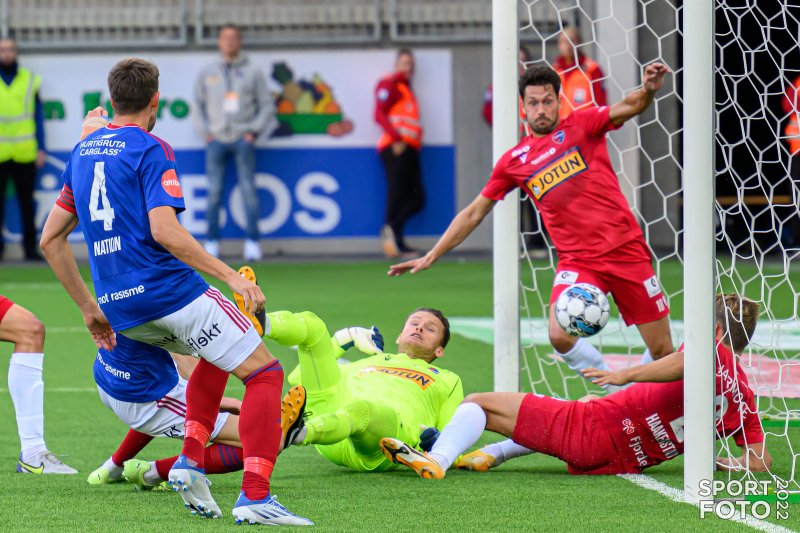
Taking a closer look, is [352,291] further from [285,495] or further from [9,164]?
[285,495]

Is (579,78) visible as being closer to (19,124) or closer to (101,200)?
(19,124)

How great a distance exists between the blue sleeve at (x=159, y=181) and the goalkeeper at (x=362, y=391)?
0.90 metres

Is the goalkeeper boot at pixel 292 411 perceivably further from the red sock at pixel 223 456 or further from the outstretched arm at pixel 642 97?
the outstretched arm at pixel 642 97

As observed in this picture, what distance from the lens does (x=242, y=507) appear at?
4.32 m

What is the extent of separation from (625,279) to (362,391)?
170 cm

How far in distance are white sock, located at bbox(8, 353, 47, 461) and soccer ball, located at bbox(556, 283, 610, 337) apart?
2.53 meters

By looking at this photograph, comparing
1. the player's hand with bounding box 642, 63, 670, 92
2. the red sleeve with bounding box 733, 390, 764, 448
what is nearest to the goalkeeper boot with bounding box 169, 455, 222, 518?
the red sleeve with bounding box 733, 390, 764, 448

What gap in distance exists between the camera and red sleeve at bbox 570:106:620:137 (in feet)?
21.9

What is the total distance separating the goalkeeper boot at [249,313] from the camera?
438cm

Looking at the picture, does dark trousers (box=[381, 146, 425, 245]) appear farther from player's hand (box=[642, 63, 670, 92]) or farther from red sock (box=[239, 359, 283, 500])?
red sock (box=[239, 359, 283, 500])

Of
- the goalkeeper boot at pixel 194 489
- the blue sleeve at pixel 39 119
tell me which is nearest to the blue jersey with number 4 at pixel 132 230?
the goalkeeper boot at pixel 194 489

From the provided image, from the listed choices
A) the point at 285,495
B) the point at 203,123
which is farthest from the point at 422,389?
the point at 203,123

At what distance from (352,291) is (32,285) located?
3.44 metres

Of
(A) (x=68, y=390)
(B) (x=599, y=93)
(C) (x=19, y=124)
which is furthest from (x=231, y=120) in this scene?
(A) (x=68, y=390)
